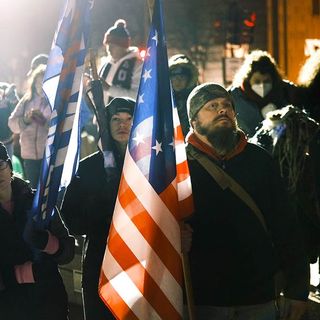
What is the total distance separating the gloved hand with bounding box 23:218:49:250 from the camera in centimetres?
459

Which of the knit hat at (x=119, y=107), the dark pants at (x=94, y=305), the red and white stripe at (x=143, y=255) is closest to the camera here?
the red and white stripe at (x=143, y=255)

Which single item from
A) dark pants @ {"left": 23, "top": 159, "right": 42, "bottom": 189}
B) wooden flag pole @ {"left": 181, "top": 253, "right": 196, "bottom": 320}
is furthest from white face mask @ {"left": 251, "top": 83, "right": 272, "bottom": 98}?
wooden flag pole @ {"left": 181, "top": 253, "right": 196, "bottom": 320}

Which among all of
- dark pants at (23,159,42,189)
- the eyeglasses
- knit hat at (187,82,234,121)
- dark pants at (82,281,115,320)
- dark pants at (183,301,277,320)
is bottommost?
dark pants at (23,159,42,189)

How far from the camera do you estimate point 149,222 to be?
4.15 metres

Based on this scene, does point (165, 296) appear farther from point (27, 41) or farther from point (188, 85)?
point (27, 41)

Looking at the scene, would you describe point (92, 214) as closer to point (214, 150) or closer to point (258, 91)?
point (214, 150)

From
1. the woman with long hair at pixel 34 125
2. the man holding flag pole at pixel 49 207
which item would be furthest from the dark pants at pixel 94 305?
the woman with long hair at pixel 34 125

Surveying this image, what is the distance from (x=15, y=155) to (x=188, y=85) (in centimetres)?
375

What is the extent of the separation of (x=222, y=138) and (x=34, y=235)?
120 cm

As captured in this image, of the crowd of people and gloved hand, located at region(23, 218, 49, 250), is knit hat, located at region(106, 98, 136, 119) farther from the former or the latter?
gloved hand, located at region(23, 218, 49, 250)

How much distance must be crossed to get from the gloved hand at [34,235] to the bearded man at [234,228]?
0.85 meters

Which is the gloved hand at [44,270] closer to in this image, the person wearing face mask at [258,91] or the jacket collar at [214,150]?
the jacket collar at [214,150]

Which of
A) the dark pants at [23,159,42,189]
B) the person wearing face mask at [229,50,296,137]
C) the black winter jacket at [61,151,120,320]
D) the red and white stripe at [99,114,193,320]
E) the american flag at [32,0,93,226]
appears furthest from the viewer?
the dark pants at [23,159,42,189]

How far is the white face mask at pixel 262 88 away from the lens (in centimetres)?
818
